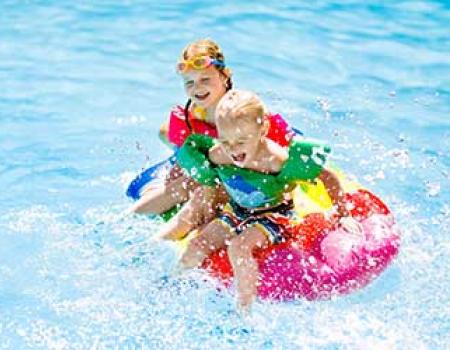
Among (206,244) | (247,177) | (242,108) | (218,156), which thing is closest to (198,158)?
(218,156)

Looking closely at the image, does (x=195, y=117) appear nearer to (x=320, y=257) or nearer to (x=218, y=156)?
(x=218, y=156)

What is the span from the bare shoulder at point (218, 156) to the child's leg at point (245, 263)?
347 millimetres

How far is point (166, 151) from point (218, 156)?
2.00 meters

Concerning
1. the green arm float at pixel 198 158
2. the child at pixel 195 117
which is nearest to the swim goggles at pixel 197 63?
the child at pixel 195 117

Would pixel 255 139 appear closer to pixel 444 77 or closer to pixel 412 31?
pixel 444 77

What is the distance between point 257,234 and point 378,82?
3289mm

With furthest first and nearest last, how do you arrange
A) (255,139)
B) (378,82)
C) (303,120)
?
(378,82) < (303,120) < (255,139)

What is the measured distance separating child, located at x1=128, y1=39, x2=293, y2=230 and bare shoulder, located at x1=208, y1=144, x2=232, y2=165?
0.26 m

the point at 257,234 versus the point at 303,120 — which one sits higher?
the point at 257,234

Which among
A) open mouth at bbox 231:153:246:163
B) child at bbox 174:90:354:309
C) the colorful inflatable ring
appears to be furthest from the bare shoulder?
the colorful inflatable ring

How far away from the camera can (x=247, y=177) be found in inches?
173

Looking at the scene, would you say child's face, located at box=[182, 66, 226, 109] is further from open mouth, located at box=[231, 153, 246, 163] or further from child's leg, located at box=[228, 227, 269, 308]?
child's leg, located at box=[228, 227, 269, 308]

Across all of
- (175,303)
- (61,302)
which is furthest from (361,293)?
(61,302)

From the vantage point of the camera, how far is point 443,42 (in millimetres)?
8188
